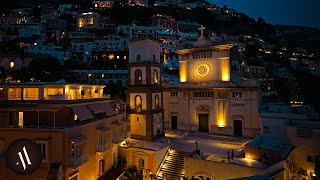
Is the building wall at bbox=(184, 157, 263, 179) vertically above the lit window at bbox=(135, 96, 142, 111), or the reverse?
the lit window at bbox=(135, 96, 142, 111)

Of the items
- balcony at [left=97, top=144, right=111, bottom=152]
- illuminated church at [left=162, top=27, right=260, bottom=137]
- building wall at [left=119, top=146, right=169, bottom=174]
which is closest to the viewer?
balcony at [left=97, top=144, right=111, bottom=152]

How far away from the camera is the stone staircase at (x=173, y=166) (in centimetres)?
2101

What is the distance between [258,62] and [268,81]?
1153 cm

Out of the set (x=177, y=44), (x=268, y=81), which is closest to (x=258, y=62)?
(x=268, y=81)

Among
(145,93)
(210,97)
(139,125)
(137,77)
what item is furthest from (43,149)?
(210,97)

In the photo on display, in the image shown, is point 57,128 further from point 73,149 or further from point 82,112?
point 82,112

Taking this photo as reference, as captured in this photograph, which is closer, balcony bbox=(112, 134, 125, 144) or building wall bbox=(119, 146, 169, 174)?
building wall bbox=(119, 146, 169, 174)

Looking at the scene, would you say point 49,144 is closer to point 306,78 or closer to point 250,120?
point 250,120

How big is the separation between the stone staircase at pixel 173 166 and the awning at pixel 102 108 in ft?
23.2

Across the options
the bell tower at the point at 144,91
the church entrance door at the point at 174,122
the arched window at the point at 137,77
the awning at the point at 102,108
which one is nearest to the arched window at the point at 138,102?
the bell tower at the point at 144,91

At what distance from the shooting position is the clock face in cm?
3359

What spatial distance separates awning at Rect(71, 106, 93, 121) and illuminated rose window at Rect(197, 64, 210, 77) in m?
19.6

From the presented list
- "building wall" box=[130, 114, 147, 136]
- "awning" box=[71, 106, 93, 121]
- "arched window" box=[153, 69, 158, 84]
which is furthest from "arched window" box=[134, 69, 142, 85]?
"awning" box=[71, 106, 93, 121]

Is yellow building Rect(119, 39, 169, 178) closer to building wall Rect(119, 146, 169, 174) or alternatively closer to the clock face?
building wall Rect(119, 146, 169, 174)
